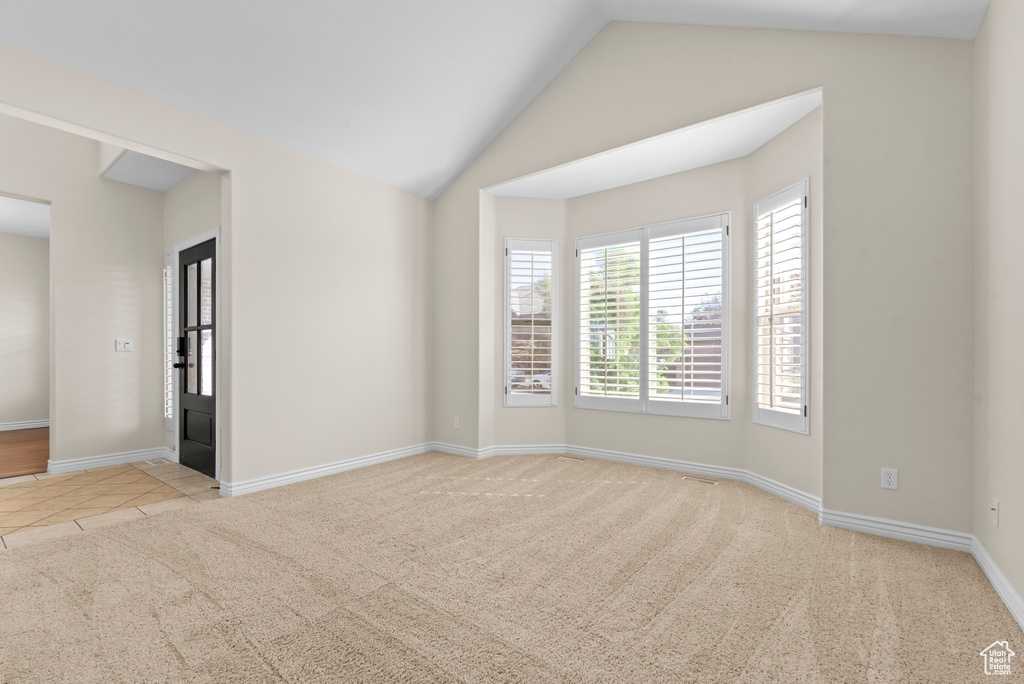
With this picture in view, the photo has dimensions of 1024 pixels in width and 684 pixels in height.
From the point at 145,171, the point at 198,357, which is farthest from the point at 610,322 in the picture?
the point at 145,171

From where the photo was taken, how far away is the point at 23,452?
5043mm

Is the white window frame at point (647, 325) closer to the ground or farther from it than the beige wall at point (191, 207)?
closer to the ground

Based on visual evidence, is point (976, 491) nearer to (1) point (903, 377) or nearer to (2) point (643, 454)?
(1) point (903, 377)

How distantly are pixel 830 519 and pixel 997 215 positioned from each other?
1.83 metres

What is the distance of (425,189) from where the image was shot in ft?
16.2

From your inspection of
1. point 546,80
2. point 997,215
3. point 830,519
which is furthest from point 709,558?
point 546,80

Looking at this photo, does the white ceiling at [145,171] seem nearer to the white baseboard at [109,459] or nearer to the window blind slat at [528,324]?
the white baseboard at [109,459]

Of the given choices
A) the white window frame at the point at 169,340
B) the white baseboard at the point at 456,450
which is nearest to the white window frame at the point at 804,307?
the white baseboard at the point at 456,450

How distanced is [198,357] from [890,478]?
5270 mm

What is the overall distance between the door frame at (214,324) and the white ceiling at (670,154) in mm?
2510

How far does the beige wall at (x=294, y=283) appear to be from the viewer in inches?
120

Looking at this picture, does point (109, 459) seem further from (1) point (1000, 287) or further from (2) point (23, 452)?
(1) point (1000, 287)

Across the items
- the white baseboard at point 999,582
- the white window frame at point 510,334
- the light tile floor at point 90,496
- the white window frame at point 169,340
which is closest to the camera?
the white baseboard at point 999,582

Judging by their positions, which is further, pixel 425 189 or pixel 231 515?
pixel 425 189
